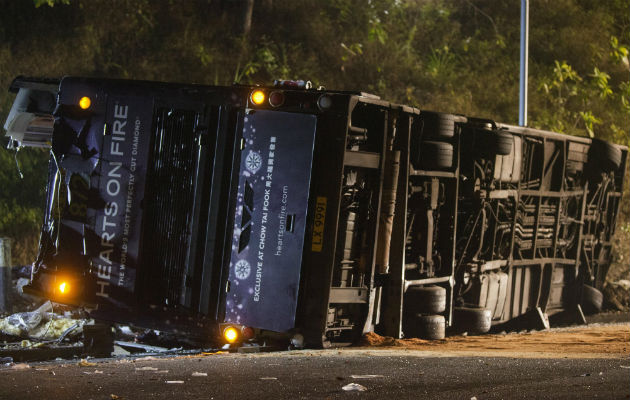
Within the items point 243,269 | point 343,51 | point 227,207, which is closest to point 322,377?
point 243,269

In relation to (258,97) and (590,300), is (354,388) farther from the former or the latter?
(590,300)

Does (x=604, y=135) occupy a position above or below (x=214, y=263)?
above

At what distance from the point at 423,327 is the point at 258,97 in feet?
10.6

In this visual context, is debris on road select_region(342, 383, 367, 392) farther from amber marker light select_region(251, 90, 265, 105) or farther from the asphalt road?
amber marker light select_region(251, 90, 265, 105)

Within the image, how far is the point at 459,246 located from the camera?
11.2 meters

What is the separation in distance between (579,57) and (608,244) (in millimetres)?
9987

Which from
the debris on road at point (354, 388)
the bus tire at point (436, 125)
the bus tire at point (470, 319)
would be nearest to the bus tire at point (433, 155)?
the bus tire at point (436, 125)

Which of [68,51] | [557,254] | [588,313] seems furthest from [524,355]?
[68,51]

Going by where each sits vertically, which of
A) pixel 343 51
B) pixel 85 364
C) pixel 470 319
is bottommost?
pixel 85 364

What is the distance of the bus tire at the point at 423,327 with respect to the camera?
984 centimetres

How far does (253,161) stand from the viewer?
820cm

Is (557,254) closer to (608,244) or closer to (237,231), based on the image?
(608,244)

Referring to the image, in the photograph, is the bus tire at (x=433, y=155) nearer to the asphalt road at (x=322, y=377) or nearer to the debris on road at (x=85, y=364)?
the asphalt road at (x=322, y=377)

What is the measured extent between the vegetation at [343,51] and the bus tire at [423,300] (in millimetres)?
7708
